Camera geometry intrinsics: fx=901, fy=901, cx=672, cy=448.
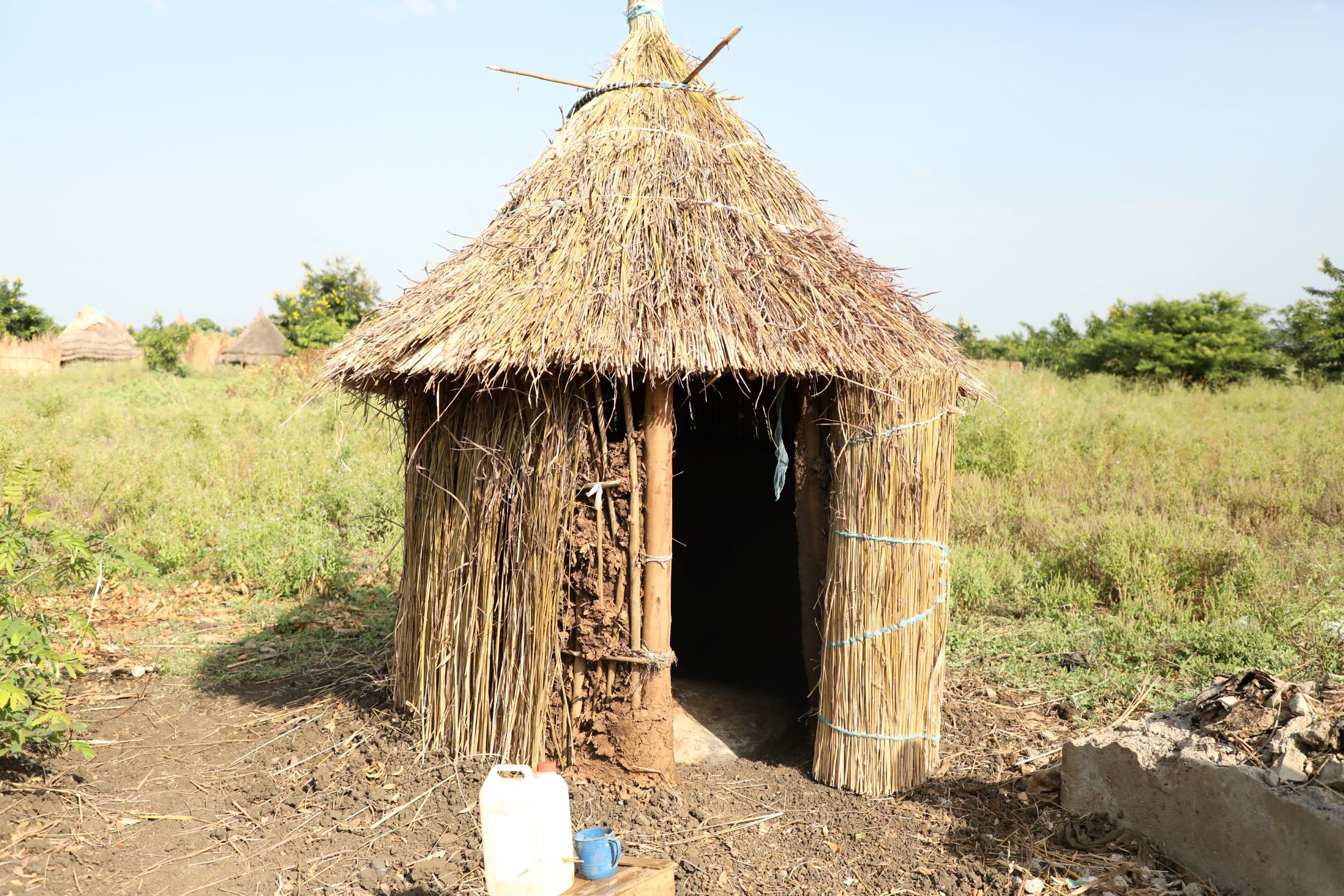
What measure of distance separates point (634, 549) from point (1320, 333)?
1471cm

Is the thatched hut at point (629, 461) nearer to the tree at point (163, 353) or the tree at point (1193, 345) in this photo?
the tree at point (1193, 345)

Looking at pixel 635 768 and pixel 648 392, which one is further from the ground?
pixel 648 392

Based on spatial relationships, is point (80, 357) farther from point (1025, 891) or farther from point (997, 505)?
point (1025, 891)

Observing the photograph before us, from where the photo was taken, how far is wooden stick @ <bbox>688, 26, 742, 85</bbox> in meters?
4.54

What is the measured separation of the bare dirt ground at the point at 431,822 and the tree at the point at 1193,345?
11911 millimetres

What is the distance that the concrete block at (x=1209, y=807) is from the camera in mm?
2783

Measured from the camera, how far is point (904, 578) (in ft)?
12.6

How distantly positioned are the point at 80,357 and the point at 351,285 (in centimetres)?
634

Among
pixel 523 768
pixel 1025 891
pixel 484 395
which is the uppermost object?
pixel 484 395

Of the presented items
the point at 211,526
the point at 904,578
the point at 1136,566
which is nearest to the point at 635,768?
the point at 904,578

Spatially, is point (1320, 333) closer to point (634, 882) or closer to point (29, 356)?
point (634, 882)

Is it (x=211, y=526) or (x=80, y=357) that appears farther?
(x=80, y=357)

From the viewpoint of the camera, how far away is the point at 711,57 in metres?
4.66

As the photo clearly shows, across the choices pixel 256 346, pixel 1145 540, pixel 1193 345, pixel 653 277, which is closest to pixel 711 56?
pixel 653 277
